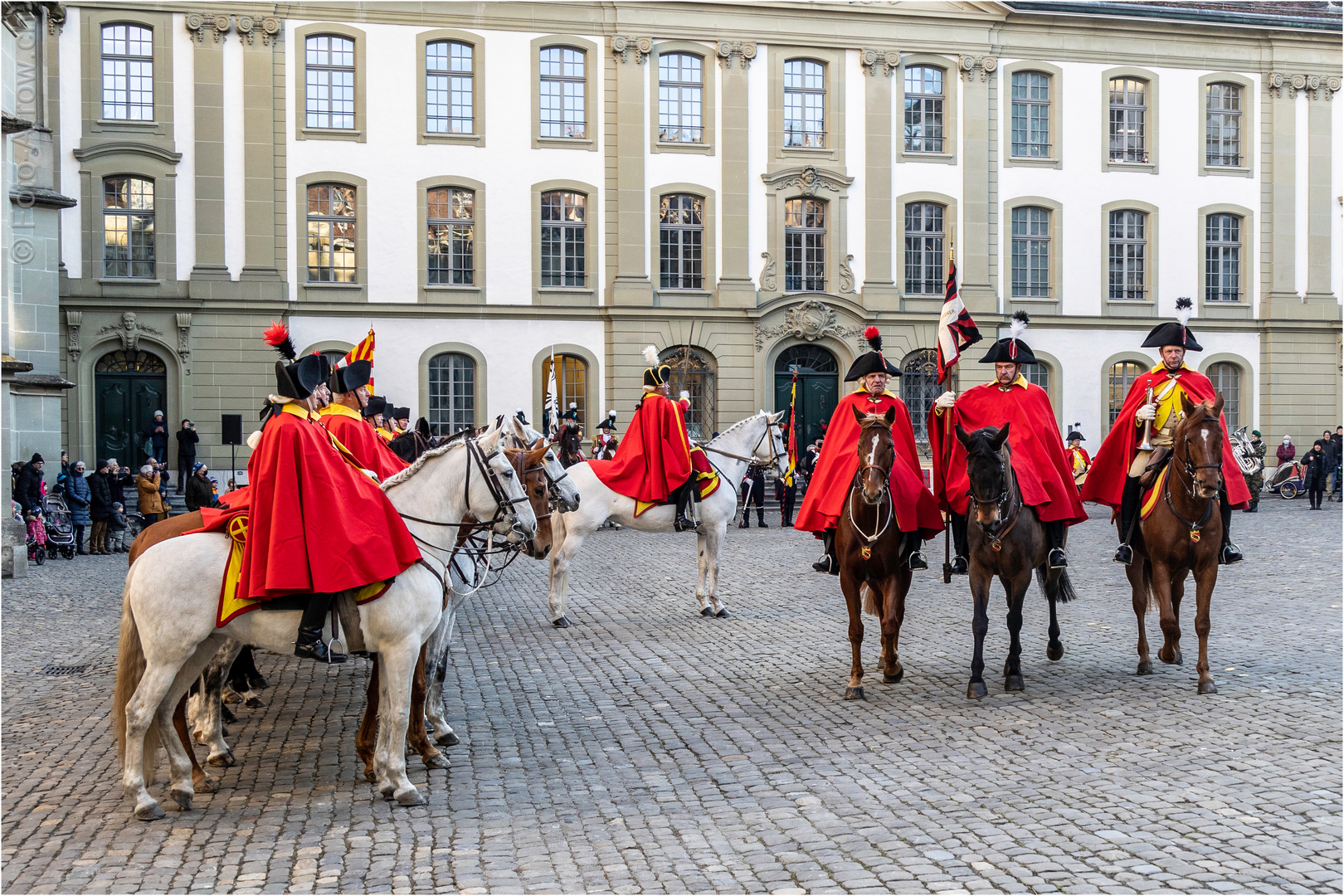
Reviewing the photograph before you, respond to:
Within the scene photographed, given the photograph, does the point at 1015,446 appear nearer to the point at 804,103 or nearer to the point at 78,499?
the point at 78,499

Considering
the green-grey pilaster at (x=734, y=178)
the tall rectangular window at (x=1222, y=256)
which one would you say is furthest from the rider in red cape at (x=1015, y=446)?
the tall rectangular window at (x=1222, y=256)

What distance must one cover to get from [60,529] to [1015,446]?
18.2 metres

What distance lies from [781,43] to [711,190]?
184 inches

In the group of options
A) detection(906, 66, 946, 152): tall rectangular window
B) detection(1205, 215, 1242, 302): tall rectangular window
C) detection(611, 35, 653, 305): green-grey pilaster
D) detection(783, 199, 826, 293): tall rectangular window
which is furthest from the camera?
detection(1205, 215, 1242, 302): tall rectangular window

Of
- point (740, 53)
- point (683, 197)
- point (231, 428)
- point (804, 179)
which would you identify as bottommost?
point (231, 428)

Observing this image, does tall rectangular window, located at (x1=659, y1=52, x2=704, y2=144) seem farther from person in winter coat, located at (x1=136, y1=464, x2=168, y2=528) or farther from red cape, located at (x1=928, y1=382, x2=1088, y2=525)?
red cape, located at (x1=928, y1=382, x2=1088, y2=525)

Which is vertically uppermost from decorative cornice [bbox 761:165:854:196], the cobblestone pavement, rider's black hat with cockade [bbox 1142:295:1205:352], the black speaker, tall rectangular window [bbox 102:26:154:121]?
tall rectangular window [bbox 102:26:154:121]

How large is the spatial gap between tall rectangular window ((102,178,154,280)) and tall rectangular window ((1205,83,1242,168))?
3121 cm

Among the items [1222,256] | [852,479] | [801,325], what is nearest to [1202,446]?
[852,479]

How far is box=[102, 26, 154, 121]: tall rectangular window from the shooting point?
31422mm

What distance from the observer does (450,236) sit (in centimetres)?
3378

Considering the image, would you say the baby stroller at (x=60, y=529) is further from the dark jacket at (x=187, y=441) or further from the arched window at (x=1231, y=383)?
the arched window at (x=1231, y=383)

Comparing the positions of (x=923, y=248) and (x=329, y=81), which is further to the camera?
(x=923, y=248)

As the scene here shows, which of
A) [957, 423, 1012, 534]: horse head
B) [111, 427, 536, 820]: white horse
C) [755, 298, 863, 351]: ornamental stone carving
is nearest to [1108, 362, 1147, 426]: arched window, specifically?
[755, 298, 863, 351]: ornamental stone carving
